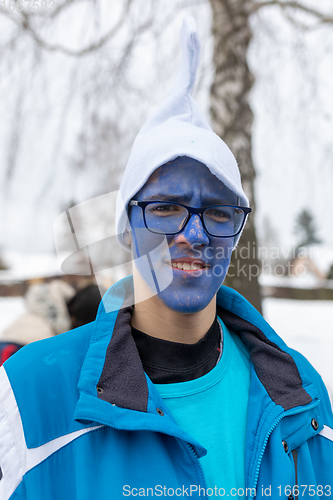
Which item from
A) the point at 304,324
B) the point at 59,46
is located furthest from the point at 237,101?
the point at 304,324

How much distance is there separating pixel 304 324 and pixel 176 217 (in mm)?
4138

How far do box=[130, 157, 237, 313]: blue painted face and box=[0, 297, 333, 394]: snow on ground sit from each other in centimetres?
287

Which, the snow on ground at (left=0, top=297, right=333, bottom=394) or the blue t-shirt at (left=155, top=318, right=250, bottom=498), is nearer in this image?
the blue t-shirt at (left=155, top=318, right=250, bottom=498)

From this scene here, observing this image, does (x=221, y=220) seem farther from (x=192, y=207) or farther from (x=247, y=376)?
(x=247, y=376)

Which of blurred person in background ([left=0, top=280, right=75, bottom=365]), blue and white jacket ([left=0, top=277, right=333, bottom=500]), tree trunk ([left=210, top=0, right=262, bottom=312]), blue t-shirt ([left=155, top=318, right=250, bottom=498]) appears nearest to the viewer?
blue and white jacket ([left=0, top=277, right=333, bottom=500])

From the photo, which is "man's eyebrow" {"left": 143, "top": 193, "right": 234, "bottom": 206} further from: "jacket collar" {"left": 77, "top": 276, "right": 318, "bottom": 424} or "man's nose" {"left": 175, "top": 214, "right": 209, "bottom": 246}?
"jacket collar" {"left": 77, "top": 276, "right": 318, "bottom": 424}

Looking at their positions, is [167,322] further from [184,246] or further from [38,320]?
[38,320]

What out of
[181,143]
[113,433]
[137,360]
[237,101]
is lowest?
[113,433]

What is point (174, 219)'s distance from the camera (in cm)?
125

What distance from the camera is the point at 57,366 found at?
3.64 feet

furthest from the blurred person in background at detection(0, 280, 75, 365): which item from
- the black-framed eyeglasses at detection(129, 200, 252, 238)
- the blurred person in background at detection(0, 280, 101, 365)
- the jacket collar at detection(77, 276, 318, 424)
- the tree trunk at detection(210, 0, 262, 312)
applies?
the black-framed eyeglasses at detection(129, 200, 252, 238)

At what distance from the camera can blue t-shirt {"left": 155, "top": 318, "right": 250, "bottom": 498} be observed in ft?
3.66

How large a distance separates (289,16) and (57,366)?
3.22 meters

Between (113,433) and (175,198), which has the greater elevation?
(175,198)
